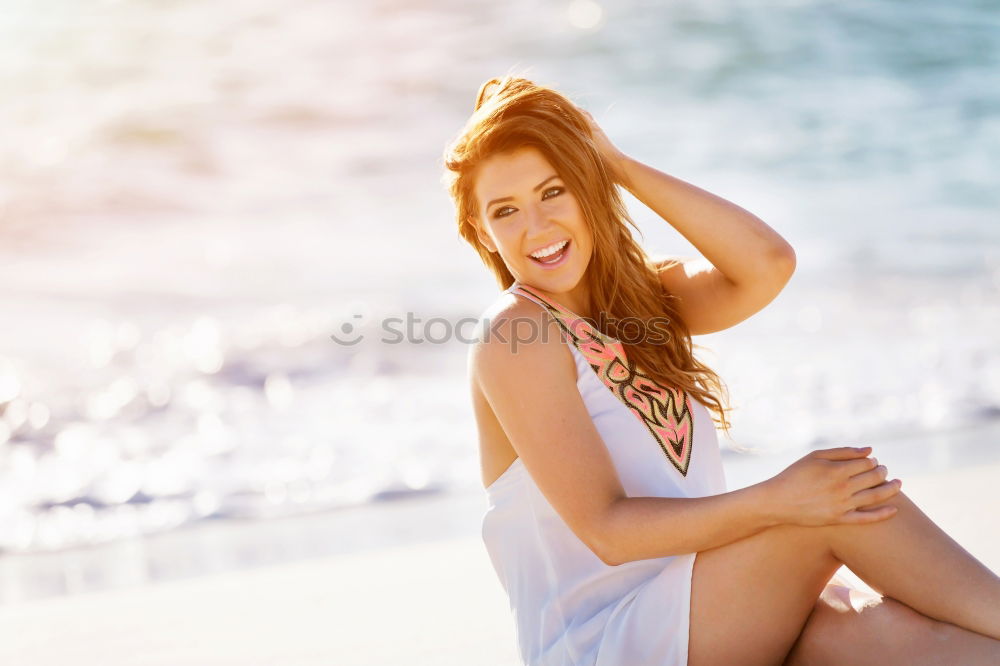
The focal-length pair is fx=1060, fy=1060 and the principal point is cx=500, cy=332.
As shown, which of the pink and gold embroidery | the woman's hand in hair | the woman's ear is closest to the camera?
the pink and gold embroidery

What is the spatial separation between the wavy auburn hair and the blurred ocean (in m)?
3.72

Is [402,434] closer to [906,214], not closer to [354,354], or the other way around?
[354,354]

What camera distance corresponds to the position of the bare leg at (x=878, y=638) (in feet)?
7.66

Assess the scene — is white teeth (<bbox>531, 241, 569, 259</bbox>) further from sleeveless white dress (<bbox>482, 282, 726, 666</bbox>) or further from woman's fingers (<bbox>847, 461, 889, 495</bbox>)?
woman's fingers (<bbox>847, 461, 889, 495</bbox>)

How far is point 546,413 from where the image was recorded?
256 centimetres

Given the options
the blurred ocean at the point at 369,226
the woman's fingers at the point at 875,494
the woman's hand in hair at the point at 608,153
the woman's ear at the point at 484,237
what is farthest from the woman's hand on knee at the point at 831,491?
the blurred ocean at the point at 369,226

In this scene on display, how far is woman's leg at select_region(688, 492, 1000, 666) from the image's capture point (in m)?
2.37

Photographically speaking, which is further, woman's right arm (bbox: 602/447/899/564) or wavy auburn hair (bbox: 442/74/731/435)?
wavy auburn hair (bbox: 442/74/731/435)

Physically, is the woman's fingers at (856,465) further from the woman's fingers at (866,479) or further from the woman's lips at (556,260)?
the woman's lips at (556,260)

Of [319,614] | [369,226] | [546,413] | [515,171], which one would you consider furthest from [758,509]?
[369,226]

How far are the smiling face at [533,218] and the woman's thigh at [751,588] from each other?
0.90 metres

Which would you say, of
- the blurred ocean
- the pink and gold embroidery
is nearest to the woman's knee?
the pink and gold embroidery

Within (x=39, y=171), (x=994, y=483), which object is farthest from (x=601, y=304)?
(x=39, y=171)

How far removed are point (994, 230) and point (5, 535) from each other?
1107 cm
